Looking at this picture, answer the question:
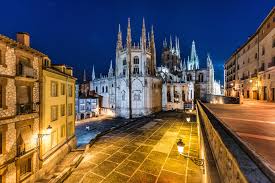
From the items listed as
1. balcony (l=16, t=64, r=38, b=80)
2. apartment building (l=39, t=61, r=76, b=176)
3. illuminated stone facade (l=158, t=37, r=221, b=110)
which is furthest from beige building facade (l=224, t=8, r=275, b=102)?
balcony (l=16, t=64, r=38, b=80)

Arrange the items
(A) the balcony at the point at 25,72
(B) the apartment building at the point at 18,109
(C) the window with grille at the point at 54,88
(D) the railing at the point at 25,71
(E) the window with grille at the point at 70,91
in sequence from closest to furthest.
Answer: (B) the apartment building at the point at 18,109
(A) the balcony at the point at 25,72
(D) the railing at the point at 25,71
(C) the window with grille at the point at 54,88
(E) the window with grille at the point at 70,91

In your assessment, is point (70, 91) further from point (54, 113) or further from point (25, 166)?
point (25, 166)

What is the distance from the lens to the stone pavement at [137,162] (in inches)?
419

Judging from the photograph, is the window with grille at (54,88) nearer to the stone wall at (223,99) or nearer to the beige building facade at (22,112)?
the beige building facade at (22,112)

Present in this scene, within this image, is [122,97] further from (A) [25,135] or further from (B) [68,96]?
(A) [25,135]

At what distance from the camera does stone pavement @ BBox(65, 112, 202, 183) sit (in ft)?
34.9

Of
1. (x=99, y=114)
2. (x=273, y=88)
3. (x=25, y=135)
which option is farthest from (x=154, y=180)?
(x=99, y=114)

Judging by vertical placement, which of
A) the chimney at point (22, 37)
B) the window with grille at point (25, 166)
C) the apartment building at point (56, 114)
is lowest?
the window with grille at point (25, 166)

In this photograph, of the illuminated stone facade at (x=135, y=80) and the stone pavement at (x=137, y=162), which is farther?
the illuminated stone facade at (x=135, y=80)

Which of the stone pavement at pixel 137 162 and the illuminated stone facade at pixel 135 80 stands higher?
the illuminated stone facade at pixel 135 80

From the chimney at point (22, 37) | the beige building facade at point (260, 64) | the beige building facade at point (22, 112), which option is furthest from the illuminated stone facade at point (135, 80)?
the chimney at point (22, 37)

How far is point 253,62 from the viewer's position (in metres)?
28.6

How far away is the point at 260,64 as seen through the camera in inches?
993

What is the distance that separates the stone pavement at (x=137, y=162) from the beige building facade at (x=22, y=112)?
4040mm
